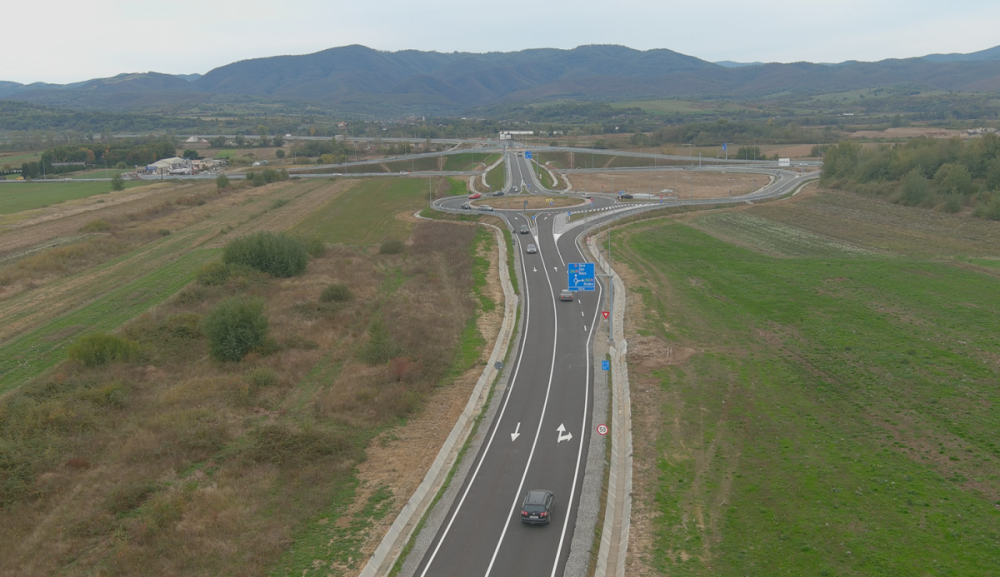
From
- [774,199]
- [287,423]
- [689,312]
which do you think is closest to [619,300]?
[689,312]

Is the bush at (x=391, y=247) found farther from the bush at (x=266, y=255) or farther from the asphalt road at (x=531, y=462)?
the asphalt road at (x=531, y=462)

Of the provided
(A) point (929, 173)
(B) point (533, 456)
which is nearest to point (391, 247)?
(B) point (533, 456)

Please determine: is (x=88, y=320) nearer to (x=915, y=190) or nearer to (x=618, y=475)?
(x=618, y=475)

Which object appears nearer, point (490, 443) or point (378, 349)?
point (490, 443)

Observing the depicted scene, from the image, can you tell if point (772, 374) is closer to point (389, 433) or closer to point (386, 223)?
point (389, 433)

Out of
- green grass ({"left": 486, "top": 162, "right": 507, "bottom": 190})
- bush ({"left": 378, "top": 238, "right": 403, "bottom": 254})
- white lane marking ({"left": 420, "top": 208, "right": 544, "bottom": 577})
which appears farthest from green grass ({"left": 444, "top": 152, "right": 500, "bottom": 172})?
white lane marking ({"left": 420, "top": 208, "right": 544, "bottom": 577})
